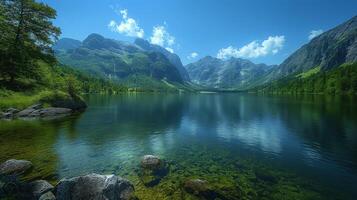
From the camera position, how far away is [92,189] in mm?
19188

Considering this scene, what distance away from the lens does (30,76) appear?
69.2 meters

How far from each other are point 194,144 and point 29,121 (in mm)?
38007

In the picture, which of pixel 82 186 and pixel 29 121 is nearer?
pixel 82 186

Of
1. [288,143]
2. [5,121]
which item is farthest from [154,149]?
[5,121]

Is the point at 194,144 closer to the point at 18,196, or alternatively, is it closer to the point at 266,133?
the point at 266,133

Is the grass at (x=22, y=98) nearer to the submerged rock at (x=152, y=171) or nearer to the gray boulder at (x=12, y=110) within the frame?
the gray boulder at (x=12, y=110)

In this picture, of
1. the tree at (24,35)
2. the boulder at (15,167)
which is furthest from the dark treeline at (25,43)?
the boulder at (15,167)

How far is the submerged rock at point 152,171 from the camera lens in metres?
25.8

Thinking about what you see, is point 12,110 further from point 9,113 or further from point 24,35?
point 24,35


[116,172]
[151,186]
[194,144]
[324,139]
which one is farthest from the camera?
[324,139]

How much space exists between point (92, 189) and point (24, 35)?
63.5 m

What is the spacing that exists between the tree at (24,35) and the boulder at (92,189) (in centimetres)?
5606

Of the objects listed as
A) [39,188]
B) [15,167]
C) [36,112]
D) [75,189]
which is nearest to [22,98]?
[36,112]

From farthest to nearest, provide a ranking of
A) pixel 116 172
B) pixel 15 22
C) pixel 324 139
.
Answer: pixel 15 22 < pixel 324 139 < pixel 116 172
